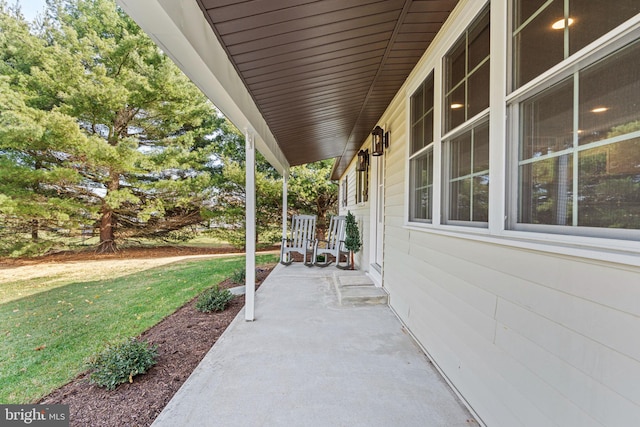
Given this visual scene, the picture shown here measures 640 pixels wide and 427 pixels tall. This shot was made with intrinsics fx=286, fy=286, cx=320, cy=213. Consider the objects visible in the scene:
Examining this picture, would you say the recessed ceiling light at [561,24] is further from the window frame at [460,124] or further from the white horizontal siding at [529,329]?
Answer: the white horizontal siding at [529,329]

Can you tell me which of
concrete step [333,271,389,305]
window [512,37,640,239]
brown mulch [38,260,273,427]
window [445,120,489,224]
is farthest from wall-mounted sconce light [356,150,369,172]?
window [512,37,640,239]

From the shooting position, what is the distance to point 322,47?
6.97 feet

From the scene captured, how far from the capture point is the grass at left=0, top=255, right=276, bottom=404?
248 cm

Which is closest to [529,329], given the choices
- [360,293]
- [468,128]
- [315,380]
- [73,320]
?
[468,128]

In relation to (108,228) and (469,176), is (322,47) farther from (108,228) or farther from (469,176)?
(108,228)

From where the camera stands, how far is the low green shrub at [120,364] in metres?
1.93

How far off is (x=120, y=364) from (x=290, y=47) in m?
2.54

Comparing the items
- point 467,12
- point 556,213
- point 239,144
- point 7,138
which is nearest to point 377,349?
point 556,213

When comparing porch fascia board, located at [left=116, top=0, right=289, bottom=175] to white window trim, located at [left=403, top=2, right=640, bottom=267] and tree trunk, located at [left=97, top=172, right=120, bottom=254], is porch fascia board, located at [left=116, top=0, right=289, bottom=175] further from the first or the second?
tree trunk, located at [left=97, top=172, right=120, bottom=254]

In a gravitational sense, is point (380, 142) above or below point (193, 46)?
above

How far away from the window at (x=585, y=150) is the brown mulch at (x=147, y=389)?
2304mm

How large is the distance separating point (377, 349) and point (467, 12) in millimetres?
2523

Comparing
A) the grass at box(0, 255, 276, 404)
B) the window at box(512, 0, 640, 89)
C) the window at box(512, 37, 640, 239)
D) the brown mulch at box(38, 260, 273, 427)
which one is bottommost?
the grass at box(0, 255, 276, 404)

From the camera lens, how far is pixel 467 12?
178cm
